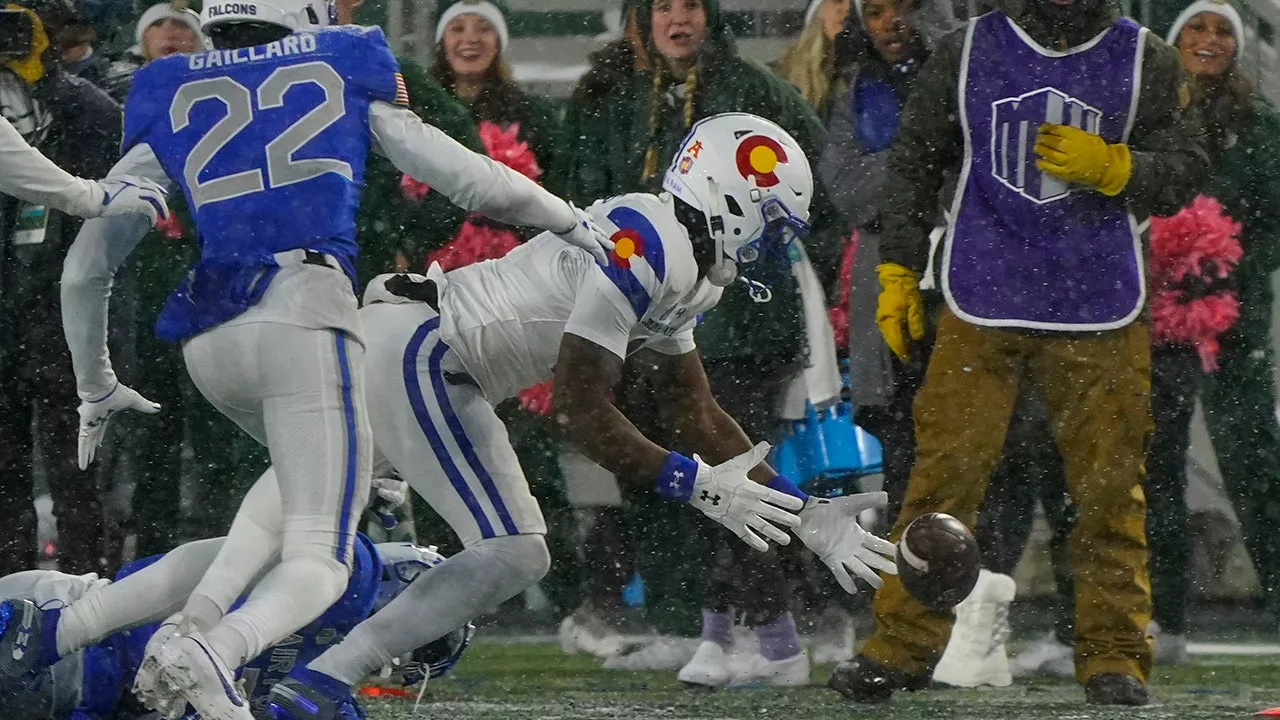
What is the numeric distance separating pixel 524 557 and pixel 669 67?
1977mm

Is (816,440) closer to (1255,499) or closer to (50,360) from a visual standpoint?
(1255,499)

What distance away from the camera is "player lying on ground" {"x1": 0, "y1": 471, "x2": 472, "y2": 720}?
415 centimetres

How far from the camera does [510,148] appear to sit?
20.2ft

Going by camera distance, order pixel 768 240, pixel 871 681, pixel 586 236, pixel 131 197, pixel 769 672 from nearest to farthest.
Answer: pixel 586 236 → pixel 131 197 → pixel 768 240 → pixel 871 681 → pixel 769 672

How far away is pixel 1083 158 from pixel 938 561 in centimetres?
109

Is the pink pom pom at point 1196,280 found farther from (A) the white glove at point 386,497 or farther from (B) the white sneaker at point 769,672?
(A) the white glove at point 386,497

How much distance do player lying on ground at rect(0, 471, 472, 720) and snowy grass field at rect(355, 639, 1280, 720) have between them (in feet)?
1.50

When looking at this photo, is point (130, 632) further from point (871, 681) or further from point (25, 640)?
point (871, 681)

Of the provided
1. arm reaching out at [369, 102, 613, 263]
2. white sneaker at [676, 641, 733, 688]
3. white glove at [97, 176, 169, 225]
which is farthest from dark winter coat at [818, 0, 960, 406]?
white glove at [97, 176, 169, 225]

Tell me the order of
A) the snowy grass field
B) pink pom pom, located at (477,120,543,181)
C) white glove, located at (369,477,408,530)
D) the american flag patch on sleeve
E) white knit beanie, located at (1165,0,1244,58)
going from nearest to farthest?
the american flag patch on sleeve
white glove, located at (369,477,408,530)
the snowy grass field
white knit beanie, located at (1165,0,1244,58)
pink pom pom, located at (477,120,543,181)

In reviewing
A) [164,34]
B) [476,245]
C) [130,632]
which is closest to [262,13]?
[130,632]

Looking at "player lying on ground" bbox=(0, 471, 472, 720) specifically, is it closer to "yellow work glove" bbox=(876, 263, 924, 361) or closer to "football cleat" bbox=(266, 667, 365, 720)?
"football cleat" bbox=(266, 667, 365, 720)

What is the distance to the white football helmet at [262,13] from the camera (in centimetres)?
418

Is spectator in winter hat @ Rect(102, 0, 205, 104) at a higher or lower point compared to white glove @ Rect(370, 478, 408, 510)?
higher
